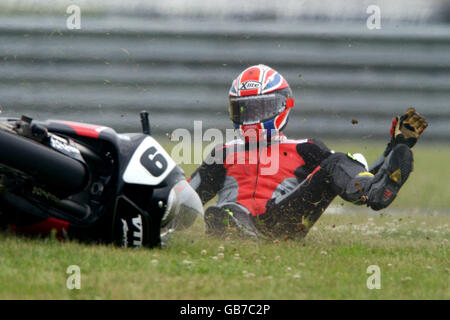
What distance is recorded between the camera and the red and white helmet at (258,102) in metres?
5.01

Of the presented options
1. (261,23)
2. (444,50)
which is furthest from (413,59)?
(261,23)

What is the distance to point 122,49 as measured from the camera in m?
9.52

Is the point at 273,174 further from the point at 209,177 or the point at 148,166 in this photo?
the point at 148,166

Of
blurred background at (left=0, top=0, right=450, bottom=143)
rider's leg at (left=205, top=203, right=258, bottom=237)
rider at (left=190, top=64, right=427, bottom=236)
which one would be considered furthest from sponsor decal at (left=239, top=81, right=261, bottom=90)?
blurred background at (left=0, top=0, right=450, bottom=143)

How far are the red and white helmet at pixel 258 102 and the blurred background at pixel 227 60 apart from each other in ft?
13.4

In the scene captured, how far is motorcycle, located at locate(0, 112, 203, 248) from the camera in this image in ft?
11.8

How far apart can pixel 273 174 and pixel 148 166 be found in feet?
4.63

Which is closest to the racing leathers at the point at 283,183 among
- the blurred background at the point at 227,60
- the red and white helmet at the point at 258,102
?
the red and white helmet at the point at 258,102

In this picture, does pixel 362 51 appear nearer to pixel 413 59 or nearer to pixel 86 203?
pixel 413 59

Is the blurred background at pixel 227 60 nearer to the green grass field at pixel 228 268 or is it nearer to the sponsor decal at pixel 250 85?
the sponsor decal at pixel 250 85

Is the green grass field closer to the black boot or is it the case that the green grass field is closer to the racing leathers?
the racing leathers

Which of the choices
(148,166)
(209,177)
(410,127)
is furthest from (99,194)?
(410,127)

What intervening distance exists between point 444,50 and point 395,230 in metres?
5.51

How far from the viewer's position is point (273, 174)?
4.96 metres
